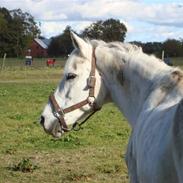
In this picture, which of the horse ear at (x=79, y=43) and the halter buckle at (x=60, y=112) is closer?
the horse ear at (x=79, y=43)

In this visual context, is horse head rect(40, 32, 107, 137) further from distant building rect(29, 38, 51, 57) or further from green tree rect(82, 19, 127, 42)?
distant building rect(29, 38, 51, 57)

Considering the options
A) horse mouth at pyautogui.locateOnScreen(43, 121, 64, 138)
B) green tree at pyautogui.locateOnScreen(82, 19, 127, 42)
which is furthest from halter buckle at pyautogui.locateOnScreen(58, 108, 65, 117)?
green tree at pyautogui.locateOnScreen(82, 19, 127, 42)

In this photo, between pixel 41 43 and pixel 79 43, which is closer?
pixel 79 43

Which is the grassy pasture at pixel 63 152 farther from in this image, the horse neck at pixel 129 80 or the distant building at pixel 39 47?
the distant building at pixel 39 47

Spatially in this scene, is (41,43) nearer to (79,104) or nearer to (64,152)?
(64,152)

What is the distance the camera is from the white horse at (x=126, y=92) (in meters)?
4.07

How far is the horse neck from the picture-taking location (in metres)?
4.84

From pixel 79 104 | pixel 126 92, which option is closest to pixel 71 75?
pixel 79 104

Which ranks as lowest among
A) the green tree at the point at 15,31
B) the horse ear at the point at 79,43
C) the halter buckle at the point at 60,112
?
the green tree at the point at 15,31

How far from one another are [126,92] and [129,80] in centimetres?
15

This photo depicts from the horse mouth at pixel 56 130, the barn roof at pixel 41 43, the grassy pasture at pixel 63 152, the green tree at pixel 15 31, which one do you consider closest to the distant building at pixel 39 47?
the barn roof at pixel 41 43

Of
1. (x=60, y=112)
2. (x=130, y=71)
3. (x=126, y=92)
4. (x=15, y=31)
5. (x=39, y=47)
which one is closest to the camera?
(x=130, y=71)

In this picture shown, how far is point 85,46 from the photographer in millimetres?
5199

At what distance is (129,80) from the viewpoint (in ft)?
16.5
